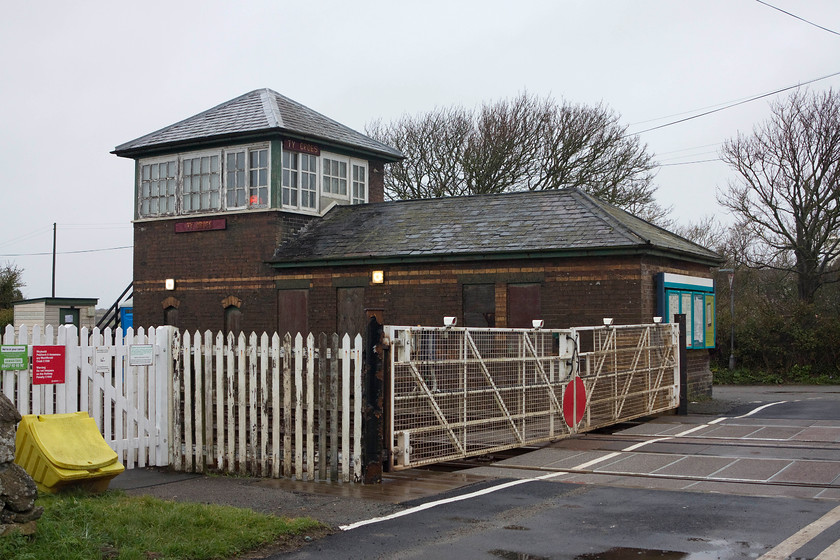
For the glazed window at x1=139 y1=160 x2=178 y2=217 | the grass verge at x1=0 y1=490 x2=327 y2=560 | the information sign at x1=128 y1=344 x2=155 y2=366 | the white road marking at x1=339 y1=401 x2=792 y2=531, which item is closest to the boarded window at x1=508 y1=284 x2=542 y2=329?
the white road marking at x1=339 y1=401 x2=792 y2=531

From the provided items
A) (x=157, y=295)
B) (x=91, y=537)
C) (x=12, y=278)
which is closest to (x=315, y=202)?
(x=157, y=295)

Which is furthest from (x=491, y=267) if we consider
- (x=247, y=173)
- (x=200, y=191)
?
(x=200, y=191)

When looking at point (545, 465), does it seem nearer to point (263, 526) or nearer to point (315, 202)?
point (263, 526)

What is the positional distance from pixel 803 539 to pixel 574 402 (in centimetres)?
642

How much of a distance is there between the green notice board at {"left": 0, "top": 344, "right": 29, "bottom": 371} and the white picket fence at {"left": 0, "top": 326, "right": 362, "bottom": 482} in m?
0.07

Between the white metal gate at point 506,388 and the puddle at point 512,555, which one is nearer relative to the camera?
the puddle at point 512,555

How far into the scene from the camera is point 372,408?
30.7 feet

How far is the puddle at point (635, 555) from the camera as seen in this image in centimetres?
628

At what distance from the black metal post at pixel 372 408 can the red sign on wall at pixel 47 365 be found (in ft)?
10.9

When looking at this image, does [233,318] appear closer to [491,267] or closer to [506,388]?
[491,267]

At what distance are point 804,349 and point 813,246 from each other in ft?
18.5

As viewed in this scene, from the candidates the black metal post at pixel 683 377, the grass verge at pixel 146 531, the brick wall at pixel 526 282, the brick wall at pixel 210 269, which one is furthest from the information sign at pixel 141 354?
the brick wall at pixel 210 269

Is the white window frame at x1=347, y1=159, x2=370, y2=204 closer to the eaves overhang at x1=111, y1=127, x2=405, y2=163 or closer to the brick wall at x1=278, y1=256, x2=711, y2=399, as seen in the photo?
the eaves overhang at x1=111, y1=127, x2=405, y2=163

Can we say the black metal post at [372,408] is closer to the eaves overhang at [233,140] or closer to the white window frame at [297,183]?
the white window frame at [297,183]
